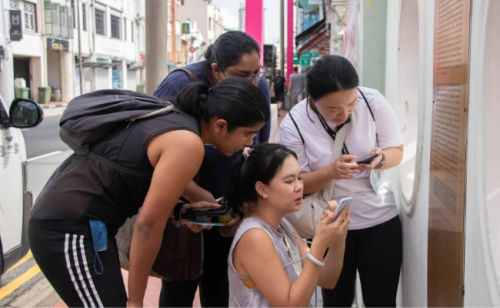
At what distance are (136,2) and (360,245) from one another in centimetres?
4169

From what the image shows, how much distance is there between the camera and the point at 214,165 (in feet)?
8.79

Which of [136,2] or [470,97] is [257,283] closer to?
[470,97]

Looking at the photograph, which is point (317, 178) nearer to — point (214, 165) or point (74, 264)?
point (214, 165)

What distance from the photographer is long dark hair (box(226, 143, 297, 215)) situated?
2137 mm

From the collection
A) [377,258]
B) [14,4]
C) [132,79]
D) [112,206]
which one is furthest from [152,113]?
[132,79]

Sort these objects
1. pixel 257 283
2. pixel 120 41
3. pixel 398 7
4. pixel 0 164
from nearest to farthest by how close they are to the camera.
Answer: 1. pixel 257 283
2. pixel 398 7
3. pixel 0 164
4. pixel 120 41

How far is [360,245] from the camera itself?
2664 millimetres

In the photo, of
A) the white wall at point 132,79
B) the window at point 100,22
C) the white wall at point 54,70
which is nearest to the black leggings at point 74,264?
the white wall at point 54,70

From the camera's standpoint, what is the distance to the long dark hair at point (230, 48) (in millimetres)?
2637

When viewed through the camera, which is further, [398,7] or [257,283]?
[398,7]

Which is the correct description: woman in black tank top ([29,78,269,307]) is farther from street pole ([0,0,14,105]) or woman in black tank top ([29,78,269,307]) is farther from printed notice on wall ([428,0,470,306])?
street pole ([0,0,14,105])

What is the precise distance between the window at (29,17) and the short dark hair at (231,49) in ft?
93.0

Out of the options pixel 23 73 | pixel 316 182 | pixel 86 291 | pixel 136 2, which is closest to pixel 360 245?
pixel 316 182

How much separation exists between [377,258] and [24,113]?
8.34 ft
